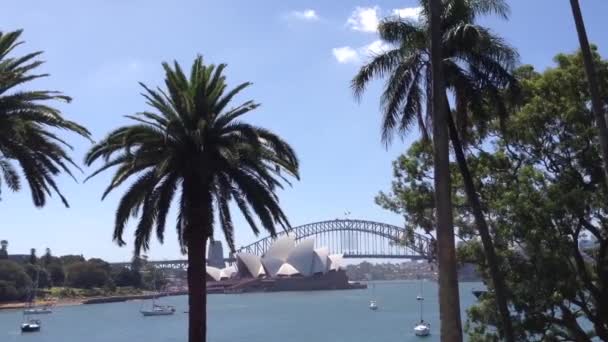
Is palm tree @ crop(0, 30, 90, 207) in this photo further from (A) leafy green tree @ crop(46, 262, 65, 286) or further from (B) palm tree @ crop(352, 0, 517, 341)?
(A) leafy green tree @ crop(46, 262, 65, 286)

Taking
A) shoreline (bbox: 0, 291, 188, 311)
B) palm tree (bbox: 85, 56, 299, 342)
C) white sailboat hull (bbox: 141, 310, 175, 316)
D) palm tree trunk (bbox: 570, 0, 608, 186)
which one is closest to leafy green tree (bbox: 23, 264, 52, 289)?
shoreline (bbox: 0, 291, 188, 311)

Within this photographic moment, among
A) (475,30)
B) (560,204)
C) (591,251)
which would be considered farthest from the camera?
(591,251)

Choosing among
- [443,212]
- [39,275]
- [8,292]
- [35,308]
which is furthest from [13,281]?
[443,212]

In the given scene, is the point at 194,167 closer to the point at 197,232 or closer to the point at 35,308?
the point at 197,232

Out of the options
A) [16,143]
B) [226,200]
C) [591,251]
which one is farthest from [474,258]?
[16,143]

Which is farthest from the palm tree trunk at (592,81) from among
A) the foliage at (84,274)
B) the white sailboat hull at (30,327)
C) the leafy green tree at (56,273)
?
the leafy green tree at (56,273)

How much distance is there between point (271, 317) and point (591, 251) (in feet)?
303

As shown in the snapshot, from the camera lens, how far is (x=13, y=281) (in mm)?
151000

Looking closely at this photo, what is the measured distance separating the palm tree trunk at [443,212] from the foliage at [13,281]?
147 m

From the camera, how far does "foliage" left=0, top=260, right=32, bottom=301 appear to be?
148750 millimetres

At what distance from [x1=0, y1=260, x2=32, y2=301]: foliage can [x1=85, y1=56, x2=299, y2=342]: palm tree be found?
13812 centimetres

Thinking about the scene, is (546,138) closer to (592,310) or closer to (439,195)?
(592,310)

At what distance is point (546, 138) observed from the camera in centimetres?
2183

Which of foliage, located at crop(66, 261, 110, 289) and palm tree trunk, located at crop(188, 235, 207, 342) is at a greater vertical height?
foliage, located at crop(66, 261, 110, 289)
